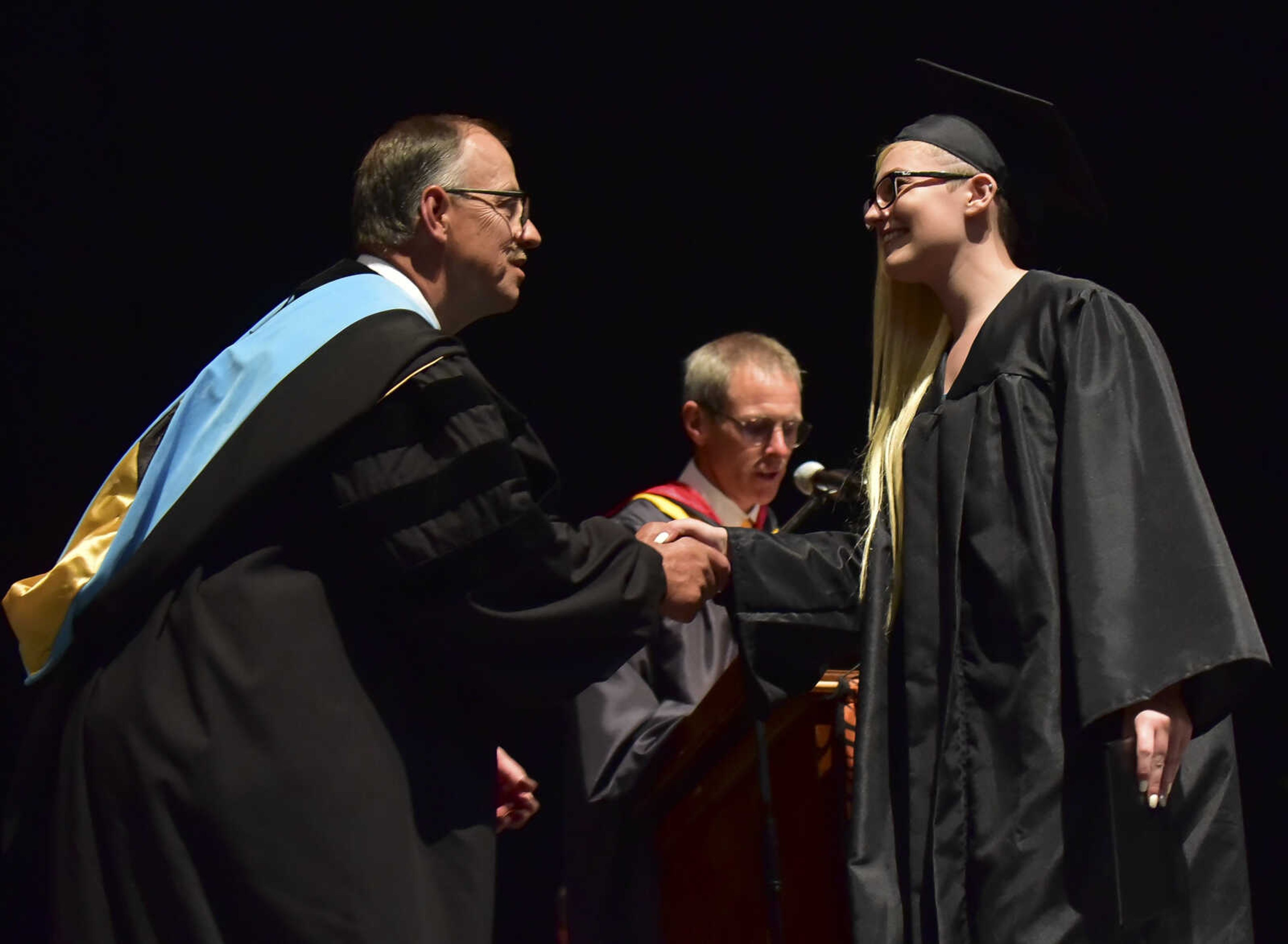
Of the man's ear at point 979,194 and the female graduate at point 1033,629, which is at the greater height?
the man's ear at point 979,194

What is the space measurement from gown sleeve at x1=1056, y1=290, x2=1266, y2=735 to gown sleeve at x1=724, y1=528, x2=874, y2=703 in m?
0.49

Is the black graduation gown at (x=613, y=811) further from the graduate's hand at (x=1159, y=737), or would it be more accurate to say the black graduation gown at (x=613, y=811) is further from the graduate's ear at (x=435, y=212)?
the graduate's hand at (x=1159, y=737)

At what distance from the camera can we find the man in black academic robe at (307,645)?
2264 millimetres

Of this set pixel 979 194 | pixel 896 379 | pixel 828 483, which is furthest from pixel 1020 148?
pixel 828 483

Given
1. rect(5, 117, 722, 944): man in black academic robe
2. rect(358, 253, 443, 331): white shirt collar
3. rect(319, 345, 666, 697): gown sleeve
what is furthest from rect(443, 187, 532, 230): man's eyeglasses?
rect(319, 345, 666, 697): gown sleeve

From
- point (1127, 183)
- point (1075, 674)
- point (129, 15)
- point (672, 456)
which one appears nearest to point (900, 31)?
point (1127, 183)

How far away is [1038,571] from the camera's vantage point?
232cm

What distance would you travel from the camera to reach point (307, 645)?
7.72 ft

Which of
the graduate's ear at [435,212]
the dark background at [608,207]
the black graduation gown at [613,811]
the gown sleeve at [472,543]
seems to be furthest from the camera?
the dark background at [608,207]

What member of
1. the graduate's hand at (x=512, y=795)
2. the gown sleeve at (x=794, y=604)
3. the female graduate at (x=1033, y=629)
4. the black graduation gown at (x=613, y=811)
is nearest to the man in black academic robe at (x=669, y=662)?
the black graduation gown at (x=613, y=811)

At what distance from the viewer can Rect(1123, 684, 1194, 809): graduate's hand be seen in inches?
86.2

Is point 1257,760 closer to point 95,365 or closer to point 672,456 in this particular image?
point 672,456

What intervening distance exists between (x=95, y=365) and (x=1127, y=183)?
2.80m

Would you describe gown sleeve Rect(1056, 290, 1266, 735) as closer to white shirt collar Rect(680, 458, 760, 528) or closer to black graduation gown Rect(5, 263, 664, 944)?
black graduation gown Rect(5, 263, 664, 944)
